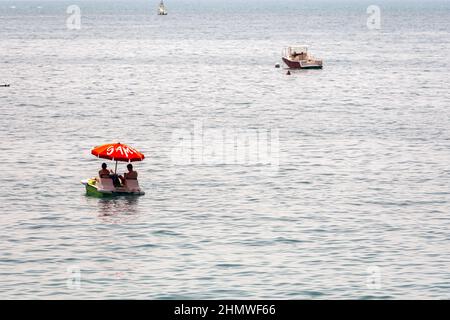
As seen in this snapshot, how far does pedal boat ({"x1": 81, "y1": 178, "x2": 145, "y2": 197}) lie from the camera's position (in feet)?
150

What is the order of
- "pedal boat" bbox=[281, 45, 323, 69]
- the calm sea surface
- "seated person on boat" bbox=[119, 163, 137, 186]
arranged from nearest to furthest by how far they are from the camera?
the calm sea surface, "seated person on boat" bbox=[119, 163, 137, 186], "pedal boat" bbox=[281, 45, 323, 69]

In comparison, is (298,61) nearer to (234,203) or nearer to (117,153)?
(234,203)

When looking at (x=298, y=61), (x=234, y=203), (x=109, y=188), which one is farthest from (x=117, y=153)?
(x=298, y=61)

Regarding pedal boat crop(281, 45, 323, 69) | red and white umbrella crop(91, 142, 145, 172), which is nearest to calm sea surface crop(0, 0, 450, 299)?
red and white umbrella crop(91, 142, 145, 172)

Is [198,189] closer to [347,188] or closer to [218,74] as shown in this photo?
[347,188]

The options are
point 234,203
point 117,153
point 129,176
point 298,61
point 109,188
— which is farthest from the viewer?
point 298,61

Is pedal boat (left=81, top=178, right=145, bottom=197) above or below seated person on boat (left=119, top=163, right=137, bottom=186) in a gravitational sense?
below

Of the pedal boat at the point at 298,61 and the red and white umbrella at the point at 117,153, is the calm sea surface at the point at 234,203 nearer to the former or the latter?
the red and white umbrella at the point at 117,153

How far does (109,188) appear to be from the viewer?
150 ft

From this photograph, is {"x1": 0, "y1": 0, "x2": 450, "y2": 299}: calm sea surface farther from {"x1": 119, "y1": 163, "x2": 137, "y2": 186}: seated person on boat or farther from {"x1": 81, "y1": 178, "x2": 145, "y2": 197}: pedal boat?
{"x1": 119, "y1": 163, "x2": 137, "y2": 186}: seated person on boat

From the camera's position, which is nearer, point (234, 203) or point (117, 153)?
point (117, 153)

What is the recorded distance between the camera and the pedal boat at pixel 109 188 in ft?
150
